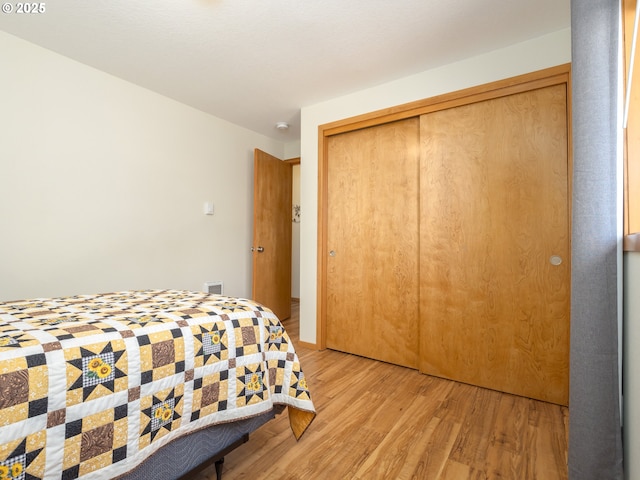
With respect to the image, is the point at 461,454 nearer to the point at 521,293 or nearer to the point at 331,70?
the point at 521,293

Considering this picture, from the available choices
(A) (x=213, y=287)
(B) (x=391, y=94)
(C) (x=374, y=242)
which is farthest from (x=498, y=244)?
(A) (x=213, y=287)

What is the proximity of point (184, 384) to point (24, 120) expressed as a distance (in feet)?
7.27

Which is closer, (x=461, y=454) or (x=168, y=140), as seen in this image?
(x=461, y=454)

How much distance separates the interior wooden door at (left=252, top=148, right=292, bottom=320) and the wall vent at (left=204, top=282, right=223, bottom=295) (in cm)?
37

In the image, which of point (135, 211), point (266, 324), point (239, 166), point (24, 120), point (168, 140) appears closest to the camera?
point (266, 324)

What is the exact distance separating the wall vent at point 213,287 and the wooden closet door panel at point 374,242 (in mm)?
1218

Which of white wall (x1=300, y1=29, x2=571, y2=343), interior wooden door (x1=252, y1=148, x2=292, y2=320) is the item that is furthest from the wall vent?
white wall (x1=300, y1=29, x2=571, y2=343)

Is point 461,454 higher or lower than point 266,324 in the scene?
lower

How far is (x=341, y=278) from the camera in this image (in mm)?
2949

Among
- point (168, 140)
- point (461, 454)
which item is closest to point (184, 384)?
point (461, 454)

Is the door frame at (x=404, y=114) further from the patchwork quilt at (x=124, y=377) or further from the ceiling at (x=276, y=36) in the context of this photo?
the patchwork quilt at (x=124, y=377)

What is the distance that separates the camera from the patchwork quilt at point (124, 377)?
30.4 inches

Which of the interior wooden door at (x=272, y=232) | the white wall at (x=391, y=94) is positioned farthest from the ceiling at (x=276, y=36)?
the interior wooden door at (x=272, y=232)

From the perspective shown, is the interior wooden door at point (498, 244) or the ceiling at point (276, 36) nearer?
the ceiling at point (276, 36)
